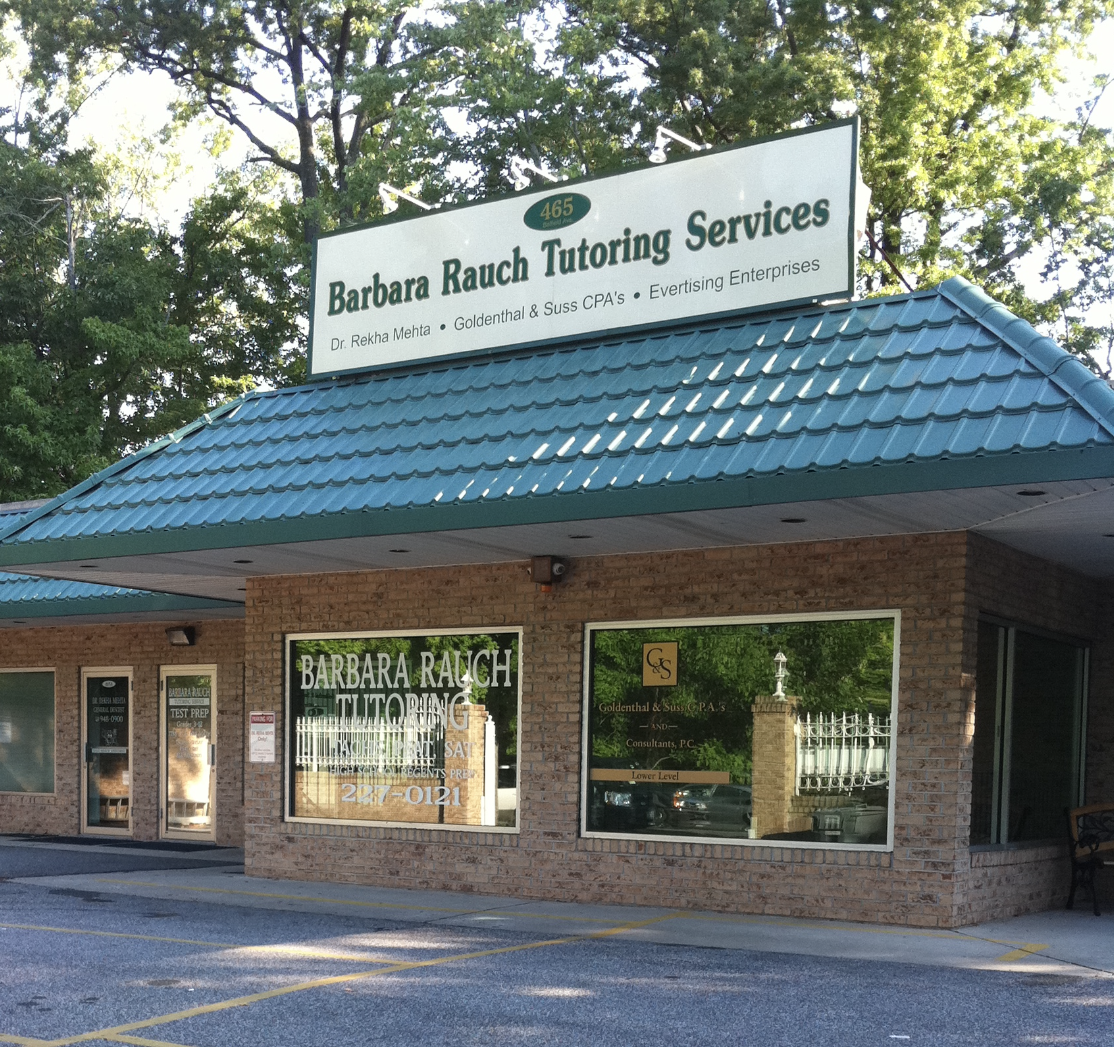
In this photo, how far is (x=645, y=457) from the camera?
1039 cm

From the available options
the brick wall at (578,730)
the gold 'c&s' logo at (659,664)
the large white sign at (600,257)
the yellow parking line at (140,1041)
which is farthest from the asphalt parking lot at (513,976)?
the large white sign at (600,257)

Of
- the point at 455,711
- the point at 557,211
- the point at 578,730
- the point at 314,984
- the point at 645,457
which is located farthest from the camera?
the point at 455,711

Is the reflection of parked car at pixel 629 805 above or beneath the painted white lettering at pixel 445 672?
beneath

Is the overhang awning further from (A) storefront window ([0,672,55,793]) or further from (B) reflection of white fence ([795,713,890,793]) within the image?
(A) storefront window ([0,672,55,793])

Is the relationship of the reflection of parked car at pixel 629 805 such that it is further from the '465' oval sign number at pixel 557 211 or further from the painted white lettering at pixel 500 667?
the '465' oval sign number at pixel 557 211

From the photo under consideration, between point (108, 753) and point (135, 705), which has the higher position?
point (135, 705)

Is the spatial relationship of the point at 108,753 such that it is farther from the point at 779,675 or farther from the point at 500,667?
the point at 779,675

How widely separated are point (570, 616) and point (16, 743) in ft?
39.2

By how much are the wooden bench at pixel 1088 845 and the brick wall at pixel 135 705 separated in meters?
10.6

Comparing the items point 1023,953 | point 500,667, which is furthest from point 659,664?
point 1023,953

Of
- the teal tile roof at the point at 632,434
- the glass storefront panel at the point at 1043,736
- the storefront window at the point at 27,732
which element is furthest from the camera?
the storefront window at the point at 27,732

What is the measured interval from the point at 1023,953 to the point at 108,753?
45.8ft

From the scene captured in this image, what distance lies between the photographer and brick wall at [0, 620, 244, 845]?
18672mm

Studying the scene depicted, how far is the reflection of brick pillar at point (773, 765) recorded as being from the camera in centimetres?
1148
